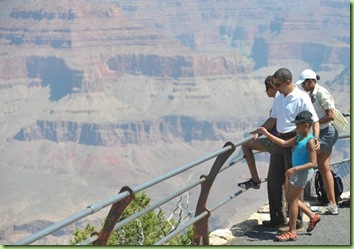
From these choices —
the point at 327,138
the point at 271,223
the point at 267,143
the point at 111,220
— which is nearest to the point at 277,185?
the point at 271,223

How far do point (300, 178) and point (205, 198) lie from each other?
107 centimetres

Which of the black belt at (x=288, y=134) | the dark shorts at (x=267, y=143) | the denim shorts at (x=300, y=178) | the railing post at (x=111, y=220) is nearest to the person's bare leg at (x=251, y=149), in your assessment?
the dark shorts at (x=267, y=143)

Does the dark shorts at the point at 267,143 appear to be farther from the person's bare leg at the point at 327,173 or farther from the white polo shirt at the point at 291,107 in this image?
the person's bare leg at the point at 327,173

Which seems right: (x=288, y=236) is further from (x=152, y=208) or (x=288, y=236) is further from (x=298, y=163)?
(x=152, y=208)

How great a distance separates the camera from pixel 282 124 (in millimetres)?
9641

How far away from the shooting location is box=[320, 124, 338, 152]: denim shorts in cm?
1038

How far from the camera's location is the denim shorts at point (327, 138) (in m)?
10.4

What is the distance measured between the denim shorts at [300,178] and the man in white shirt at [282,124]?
11.7 inches

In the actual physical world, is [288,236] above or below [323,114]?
Answer: below

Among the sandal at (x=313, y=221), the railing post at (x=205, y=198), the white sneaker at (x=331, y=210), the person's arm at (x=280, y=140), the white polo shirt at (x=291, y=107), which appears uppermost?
the white polo shirt at (x=291, y=107)

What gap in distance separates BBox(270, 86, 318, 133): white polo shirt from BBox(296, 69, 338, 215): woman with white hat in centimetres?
66

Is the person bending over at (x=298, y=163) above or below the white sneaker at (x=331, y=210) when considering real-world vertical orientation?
above

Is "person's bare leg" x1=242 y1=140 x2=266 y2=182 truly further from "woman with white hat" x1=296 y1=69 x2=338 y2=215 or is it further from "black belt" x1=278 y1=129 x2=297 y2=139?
"woman with white hat" x1=296 y1=69 x2=338 y2=215

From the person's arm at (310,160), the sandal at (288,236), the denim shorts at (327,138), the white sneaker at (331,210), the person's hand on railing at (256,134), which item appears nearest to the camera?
the person's arm at (310,160)
